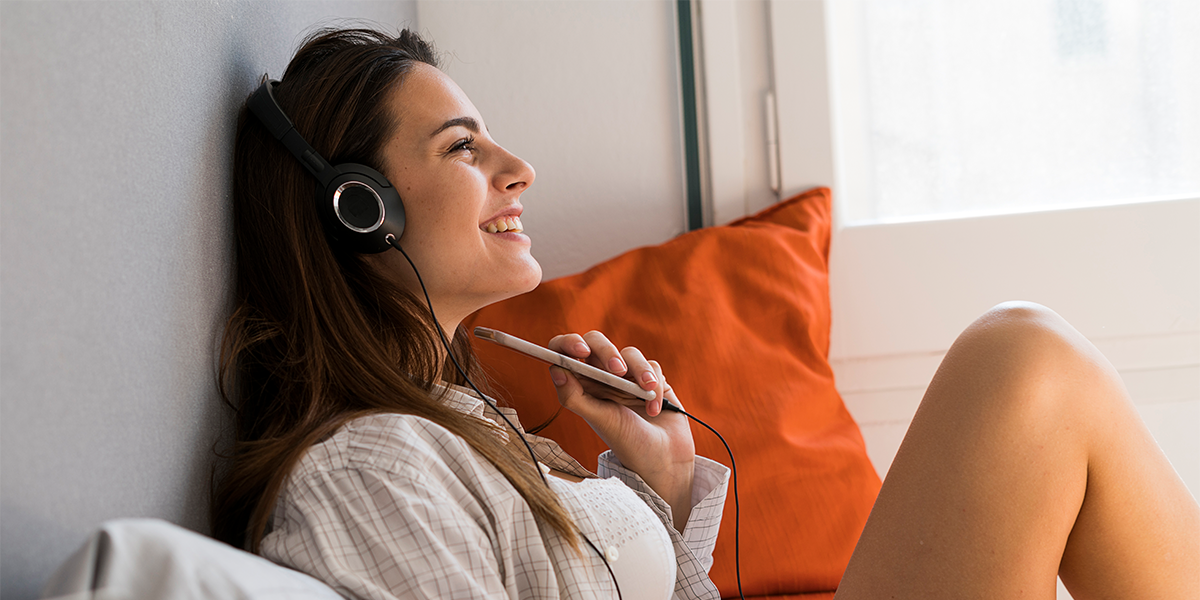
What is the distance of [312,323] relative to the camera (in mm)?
803

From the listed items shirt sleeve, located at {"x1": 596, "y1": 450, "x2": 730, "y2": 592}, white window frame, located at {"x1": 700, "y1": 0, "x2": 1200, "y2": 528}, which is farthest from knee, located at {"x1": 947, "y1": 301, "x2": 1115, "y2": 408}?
white window frame, located at {"x1": 700, "y1": 0, "x2": 1200, "y2": 528}

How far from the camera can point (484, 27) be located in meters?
1.57

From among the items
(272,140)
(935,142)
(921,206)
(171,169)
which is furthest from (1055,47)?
(171,169)

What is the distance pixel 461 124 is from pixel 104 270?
0.51m

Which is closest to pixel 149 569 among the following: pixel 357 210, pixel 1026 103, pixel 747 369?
pixel 357 210

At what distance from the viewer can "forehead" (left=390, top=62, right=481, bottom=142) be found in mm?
941

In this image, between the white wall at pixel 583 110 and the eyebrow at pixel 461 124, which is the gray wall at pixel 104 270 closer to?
the eyebrow at pixel 461 124

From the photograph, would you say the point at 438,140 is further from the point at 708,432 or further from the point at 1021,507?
the point at 1021,507

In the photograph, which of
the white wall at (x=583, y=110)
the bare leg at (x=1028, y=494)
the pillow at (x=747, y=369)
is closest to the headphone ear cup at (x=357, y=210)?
the pillow at (x=747, y=369)

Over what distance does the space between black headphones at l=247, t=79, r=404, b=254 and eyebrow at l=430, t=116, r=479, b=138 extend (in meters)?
0.12

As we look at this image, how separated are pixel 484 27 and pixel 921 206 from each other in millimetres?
928

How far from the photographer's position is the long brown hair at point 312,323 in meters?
0.69

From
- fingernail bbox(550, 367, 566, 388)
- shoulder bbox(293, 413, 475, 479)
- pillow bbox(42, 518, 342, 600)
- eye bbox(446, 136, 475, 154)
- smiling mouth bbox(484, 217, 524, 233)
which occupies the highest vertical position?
eye bbox(446, 136, 475, 154)

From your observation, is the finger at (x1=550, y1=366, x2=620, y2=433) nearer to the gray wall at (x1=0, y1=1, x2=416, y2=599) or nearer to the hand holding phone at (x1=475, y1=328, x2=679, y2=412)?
the hand holding phone at (x1=475, y1=328, x2=679, y2=412)
